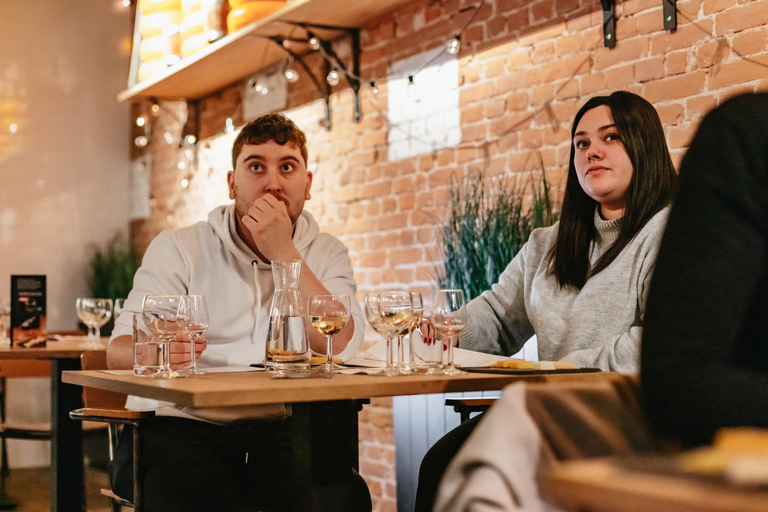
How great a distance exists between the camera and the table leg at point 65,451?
9.32 feet

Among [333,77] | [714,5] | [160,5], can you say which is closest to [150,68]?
[160,5]

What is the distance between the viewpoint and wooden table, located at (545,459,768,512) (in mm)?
652

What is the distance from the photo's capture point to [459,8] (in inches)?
148

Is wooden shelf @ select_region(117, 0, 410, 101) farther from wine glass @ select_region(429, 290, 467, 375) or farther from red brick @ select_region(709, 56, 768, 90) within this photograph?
→ wine glass @ select_region(429, 290, 467, 375)

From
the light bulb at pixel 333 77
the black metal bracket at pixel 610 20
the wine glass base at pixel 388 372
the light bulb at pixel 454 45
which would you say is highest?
the light bulb at pixel 333 77

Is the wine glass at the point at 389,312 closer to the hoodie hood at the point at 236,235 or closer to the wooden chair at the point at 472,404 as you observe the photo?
the wooden chair at the point at 472,404

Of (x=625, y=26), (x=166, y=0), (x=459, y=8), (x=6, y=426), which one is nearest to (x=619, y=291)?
(x=625, y=26)

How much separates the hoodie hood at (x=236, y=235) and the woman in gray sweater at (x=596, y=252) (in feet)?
1.88

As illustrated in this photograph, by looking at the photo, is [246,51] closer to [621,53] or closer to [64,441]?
[621,53]

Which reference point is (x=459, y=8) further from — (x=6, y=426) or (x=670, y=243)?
(x=670, y=243)

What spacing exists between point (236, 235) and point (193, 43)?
9.07 feet

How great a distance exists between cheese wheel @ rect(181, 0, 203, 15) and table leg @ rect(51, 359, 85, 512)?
2591 mm

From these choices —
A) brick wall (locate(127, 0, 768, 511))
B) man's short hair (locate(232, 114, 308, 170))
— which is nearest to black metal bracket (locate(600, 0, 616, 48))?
brick wall (locate(127, 0, 768, 511))

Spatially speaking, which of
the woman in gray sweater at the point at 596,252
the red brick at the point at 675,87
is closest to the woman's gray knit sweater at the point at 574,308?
the woman in gray sweater at the point at 596,252
